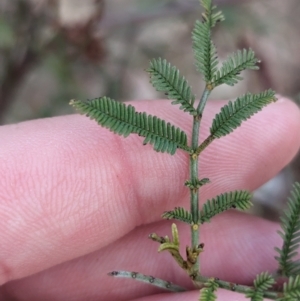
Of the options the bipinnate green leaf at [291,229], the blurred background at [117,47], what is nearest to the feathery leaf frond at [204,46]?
the bipinnate green leaf at [291,229]

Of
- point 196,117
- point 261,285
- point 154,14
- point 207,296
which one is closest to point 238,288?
point 261,285

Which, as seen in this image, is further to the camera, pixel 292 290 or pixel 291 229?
pixel 291 229

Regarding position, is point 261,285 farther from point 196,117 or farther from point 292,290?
point 196,117

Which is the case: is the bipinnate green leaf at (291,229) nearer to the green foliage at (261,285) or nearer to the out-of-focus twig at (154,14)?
the green foliage at (261,285)

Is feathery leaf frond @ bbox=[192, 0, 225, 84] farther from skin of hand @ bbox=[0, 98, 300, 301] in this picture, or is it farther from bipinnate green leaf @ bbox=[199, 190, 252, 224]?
skin of hand @ bbox=[0, 98, 300, 301]

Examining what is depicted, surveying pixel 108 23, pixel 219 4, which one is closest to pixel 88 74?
pixel 108 23

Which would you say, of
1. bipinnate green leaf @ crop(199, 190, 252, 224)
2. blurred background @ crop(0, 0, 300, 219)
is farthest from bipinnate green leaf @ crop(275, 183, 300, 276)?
blurred background @ crop(0, 0, 300, 219)

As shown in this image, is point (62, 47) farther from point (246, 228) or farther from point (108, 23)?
point (246, 228)
